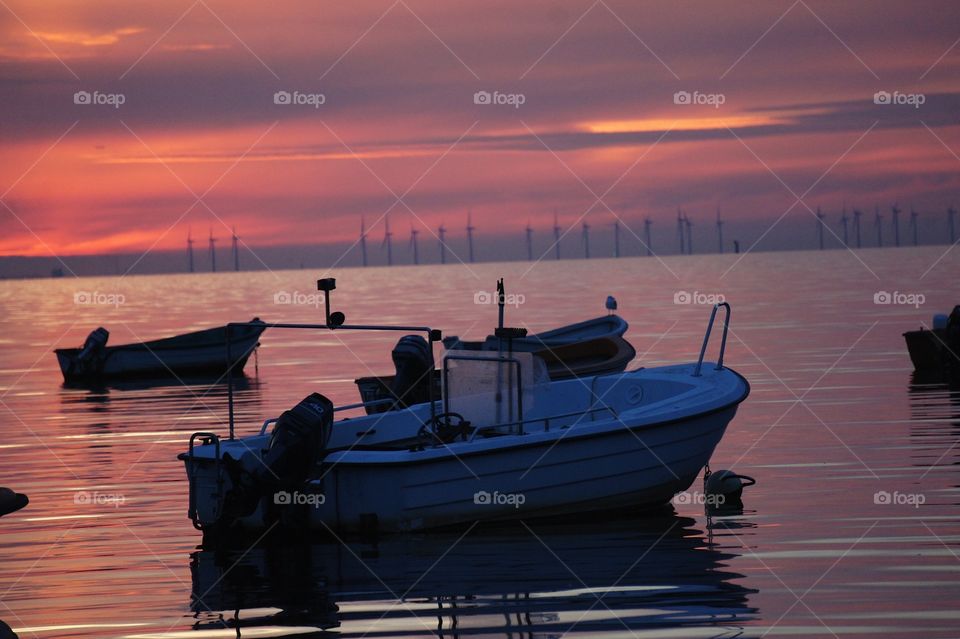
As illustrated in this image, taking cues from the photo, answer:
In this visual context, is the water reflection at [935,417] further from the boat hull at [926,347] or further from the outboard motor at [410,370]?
the outboard motor at [410,370]

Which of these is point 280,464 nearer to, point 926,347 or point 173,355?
point 926,347

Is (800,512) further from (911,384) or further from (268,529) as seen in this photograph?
(911,384)

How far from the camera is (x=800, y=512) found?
1478 centimetres

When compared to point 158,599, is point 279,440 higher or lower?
higher

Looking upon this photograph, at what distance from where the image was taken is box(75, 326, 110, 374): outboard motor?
39000 millimetres

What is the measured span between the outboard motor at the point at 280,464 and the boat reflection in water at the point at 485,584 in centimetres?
57

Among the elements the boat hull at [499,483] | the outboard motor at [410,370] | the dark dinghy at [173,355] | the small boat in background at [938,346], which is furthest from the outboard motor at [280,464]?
the dark dinghy at [173,355]

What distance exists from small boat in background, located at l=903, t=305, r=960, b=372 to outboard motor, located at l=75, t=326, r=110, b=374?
2343cm

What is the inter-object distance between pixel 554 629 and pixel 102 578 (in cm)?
499

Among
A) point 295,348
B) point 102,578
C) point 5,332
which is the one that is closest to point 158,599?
point 102,578

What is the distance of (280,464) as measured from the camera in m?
14.0

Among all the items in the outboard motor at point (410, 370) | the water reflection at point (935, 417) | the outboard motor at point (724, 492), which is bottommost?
the outboard motor at point (724, 492)

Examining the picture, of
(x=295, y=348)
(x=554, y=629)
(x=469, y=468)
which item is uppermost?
(x=295, y=348)

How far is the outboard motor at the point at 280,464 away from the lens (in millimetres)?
13992
